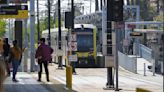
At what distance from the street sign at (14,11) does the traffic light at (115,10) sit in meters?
12.3

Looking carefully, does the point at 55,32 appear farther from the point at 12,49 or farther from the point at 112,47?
the point at 112,47

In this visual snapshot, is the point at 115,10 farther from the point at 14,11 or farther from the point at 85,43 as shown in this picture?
the point at 85,43

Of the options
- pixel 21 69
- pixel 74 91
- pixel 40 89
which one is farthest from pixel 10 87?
pixel 21 69

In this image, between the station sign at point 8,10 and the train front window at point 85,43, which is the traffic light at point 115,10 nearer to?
the station sign at point 8,10

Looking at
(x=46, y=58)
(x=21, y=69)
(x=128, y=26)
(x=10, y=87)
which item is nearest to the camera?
(x=10, y=87)

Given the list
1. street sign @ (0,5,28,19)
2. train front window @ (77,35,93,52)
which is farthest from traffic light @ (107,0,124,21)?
train front window @ (77,35,93,52)

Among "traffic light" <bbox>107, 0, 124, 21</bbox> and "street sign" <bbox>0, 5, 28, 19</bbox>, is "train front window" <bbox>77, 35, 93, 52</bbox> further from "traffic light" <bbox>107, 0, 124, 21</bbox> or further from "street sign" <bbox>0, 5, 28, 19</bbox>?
"traffic light" <bbox>107, 0, 124, 21</bbox>

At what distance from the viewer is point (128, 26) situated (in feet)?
153

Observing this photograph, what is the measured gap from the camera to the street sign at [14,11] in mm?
31817

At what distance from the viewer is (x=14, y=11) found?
106 feet

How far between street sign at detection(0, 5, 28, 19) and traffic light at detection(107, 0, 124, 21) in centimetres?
1234

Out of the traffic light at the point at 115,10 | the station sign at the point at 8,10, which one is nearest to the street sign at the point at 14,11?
the station sign at the point at 8,10

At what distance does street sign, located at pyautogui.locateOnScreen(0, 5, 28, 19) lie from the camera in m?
31.8

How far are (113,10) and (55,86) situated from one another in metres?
4.07
